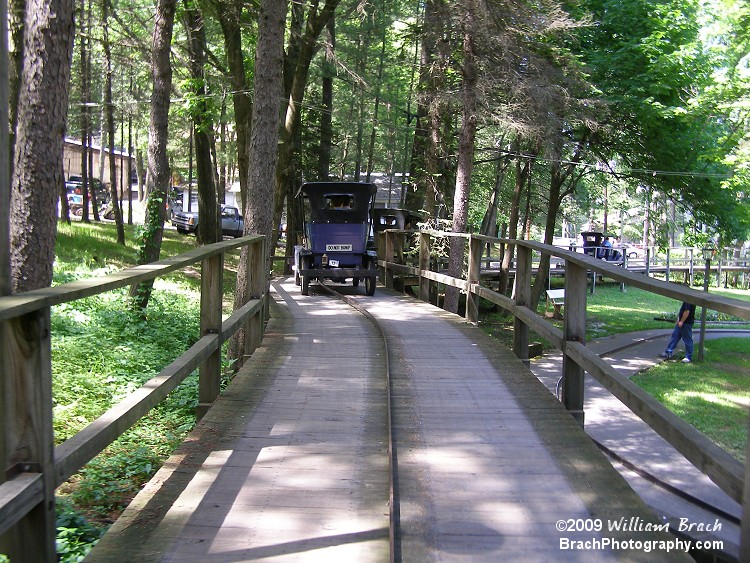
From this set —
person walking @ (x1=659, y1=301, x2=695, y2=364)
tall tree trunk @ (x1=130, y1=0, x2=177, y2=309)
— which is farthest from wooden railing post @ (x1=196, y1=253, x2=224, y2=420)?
person walking @ (x1=659, y1=301, x2=695, y2=364)

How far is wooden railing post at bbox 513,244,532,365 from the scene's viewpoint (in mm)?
7449

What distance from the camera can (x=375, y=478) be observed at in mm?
4641

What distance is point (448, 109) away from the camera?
2009 cm

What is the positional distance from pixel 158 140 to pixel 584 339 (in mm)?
9776

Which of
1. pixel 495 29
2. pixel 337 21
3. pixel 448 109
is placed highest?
pixel 337 21

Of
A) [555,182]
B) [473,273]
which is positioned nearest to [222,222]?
[555,182]

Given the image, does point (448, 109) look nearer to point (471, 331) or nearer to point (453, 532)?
point (471, 331)

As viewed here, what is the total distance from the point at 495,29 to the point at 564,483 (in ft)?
49.5

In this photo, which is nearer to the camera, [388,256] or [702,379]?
[702,379]

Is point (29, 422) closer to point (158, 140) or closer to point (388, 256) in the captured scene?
point (158, 140)

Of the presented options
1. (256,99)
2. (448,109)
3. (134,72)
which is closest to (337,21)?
(134,72)

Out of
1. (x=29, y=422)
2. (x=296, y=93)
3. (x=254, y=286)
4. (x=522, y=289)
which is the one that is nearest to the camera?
(x=29, y=422)

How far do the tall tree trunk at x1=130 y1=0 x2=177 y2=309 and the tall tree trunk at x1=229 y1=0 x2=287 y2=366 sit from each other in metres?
2.53

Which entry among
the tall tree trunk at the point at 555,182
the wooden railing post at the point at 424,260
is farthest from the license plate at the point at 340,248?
the tall tree trunk at the point at 555,182
